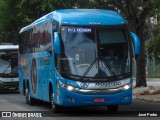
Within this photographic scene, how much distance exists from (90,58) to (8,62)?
18.0 m

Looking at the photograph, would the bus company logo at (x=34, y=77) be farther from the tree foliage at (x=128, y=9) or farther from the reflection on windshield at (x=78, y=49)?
the tree foliage at (x=128, y=9)

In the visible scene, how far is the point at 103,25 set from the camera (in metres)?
17.0

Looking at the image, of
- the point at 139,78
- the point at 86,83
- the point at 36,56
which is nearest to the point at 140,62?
the point at 139,78

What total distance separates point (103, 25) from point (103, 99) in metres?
2.42

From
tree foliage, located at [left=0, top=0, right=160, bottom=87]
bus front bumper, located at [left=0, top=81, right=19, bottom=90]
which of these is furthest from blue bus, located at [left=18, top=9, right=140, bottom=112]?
bus front bumper, located at [left=0, top=81, right=19, bottom=90]

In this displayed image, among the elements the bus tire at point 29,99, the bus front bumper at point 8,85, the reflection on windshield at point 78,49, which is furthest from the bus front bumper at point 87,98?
the bus front bumper at point 8,85

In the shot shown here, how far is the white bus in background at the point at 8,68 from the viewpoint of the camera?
110ft

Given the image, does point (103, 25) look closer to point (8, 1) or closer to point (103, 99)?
point (103, 99)

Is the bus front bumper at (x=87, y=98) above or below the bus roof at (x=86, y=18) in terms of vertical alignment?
below

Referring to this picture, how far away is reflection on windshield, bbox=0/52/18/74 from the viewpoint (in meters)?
33.7

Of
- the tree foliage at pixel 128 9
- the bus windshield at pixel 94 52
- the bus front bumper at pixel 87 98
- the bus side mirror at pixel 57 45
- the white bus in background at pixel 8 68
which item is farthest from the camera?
the white bus in background at pixel 8 68

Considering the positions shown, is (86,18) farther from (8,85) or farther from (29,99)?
(8,85)

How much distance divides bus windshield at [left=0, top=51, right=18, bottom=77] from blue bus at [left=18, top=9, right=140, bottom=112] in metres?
16.0

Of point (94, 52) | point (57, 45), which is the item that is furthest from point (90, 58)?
point (57, 45)
